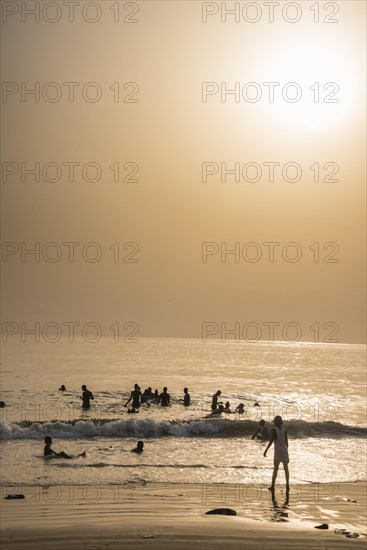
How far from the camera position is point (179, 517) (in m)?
15.5

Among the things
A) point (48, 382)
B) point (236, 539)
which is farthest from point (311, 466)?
point (48, 382)

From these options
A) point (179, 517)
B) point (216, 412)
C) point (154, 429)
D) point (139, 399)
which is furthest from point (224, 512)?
point (139, 399)

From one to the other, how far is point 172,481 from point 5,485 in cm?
482

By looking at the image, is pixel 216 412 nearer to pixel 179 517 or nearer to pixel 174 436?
pixel 174 436

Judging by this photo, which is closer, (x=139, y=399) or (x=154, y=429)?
(x=154, y=429)

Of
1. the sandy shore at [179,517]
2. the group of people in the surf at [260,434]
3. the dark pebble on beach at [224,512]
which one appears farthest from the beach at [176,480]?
the group of people in the surf at [260,434]

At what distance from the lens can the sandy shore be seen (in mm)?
13406

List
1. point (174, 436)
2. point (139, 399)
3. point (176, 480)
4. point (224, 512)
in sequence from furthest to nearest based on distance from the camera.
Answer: point (139, 399)
point (174, 436)
point (176, 480)
point (224, 512)

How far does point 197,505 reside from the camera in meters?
17.1

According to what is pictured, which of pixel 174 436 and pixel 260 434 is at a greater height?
pixel 260 434

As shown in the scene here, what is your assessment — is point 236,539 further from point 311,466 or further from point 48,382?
point 48,382

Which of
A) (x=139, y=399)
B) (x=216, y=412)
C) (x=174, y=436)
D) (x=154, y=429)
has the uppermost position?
(x=139, y=399)

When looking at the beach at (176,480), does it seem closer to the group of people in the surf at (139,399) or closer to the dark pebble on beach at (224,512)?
the dark pebble on beach at (224,512)

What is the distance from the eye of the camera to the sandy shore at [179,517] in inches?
528
